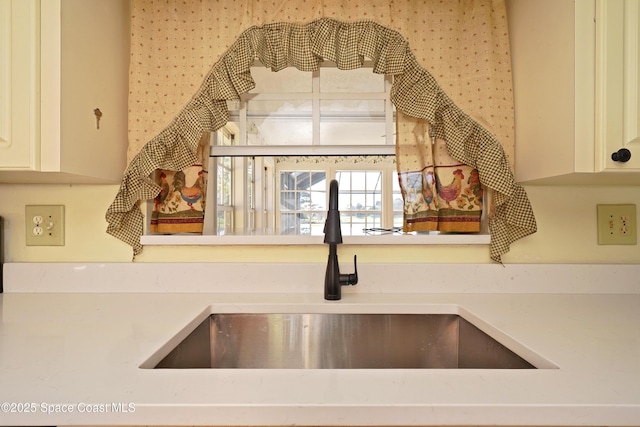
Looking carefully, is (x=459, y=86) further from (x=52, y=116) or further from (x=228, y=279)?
(x=52, y=116)

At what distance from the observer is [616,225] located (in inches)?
47.1

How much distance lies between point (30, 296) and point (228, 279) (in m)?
0.63

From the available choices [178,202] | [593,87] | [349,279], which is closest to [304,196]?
[178,202]

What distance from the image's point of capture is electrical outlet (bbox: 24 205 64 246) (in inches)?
47.9

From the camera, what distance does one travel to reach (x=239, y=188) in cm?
207

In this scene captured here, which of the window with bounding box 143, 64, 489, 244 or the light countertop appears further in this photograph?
the window with bounding box 143, 64, 489, 244

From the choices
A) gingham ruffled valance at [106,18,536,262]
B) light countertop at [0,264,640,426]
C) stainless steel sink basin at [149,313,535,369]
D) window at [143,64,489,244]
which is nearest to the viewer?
light countertop at [0,264,640,426]

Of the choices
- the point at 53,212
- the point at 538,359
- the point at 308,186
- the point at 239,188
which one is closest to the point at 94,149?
the point at 53,212

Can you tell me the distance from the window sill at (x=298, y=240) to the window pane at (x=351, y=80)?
0.60 m

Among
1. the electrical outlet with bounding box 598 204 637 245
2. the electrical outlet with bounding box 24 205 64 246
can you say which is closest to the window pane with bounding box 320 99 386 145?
the electrical outlet with bounding box 598 204 637 245

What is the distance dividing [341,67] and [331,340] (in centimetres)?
89

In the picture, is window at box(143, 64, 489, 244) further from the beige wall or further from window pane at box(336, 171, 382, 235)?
window pane at box(336, 171, 382, 235)

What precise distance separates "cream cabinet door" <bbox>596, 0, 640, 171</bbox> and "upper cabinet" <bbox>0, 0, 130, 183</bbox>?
4.41ft

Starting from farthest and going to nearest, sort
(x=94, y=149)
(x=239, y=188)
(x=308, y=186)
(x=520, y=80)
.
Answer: (x=308, y=186) < (x=239, y=188) < (x=520, y=80) < (x=94, y=149)
